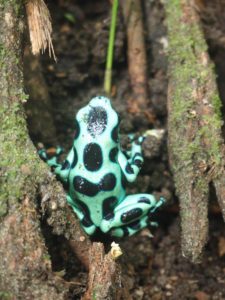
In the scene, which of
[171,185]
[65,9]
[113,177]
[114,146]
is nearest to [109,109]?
[114,146]

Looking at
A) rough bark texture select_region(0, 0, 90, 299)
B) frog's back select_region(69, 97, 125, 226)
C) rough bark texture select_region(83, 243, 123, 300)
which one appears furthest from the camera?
frog's back select_region(69, 97, 125, 226)

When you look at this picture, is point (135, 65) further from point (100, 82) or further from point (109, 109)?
point (109, 109)

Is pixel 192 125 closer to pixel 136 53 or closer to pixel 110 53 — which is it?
pixel 110 53

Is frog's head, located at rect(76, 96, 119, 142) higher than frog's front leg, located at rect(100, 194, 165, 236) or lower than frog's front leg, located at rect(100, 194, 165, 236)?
higher

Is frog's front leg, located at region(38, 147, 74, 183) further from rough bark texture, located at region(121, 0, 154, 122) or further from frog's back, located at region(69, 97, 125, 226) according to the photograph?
rough bark texture, located at region(121, 0, 154, 122)

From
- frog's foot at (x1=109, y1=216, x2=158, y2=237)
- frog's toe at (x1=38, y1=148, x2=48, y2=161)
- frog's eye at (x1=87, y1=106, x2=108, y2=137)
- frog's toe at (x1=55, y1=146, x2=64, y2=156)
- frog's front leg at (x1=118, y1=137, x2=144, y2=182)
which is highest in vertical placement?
frog's eye at (x1=87, y1=106, x2=108, y2=137)

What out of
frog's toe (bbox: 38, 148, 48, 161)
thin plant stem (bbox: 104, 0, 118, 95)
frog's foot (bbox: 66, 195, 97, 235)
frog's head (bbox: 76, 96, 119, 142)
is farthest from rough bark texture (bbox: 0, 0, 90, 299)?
thin plant stem (bbox: 104, 0, 118, 95)

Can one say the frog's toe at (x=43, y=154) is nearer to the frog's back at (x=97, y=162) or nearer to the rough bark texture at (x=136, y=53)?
the frog's back at (x=97, y=162)
